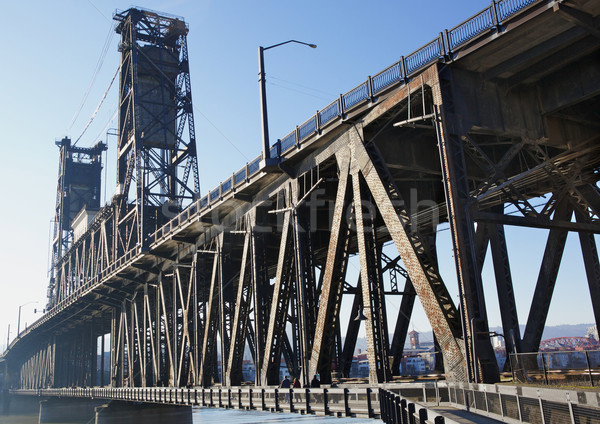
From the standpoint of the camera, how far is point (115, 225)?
192ft

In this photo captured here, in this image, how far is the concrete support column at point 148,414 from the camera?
48344 mm

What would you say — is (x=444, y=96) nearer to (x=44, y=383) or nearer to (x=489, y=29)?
(x=489, y=29)

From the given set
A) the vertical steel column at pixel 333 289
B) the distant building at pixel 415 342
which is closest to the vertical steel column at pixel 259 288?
the vertical steel column at pixel 333 289

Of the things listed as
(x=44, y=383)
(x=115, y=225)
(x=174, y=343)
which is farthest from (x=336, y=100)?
(x=44, y=383)

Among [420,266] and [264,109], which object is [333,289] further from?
[264,109]

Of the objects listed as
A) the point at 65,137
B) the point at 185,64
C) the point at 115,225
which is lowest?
the point at 115,225

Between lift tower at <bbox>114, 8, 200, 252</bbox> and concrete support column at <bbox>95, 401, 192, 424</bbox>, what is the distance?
13193mm

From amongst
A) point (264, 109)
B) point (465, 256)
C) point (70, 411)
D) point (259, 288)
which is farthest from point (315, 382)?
point (70, 411)

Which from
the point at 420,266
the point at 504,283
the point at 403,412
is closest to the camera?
the point at 403,412

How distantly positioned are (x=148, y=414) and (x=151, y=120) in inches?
993

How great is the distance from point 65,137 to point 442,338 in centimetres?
10055

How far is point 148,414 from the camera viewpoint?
48.7m

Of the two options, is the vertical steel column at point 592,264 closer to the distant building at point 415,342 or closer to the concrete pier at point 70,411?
the distant building at point 415,342

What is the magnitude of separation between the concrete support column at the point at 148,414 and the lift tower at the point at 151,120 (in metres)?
13.2
